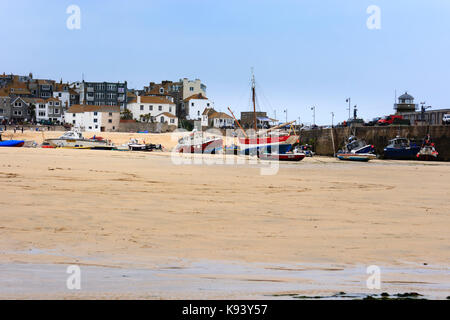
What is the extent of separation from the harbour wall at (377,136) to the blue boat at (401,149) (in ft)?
3.65

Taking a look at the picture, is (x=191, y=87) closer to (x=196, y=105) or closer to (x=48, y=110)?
(x=196, y=105)

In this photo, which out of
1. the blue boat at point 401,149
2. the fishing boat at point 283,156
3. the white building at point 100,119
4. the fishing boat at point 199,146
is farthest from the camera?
the white building at point 100,119

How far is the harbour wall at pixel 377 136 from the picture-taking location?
141 feet

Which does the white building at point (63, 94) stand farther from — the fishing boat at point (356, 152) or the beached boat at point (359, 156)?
the beached boat at point (359, 156)

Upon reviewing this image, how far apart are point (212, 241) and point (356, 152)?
3761 centimetres

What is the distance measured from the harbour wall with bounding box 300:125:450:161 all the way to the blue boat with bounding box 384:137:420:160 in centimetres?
111

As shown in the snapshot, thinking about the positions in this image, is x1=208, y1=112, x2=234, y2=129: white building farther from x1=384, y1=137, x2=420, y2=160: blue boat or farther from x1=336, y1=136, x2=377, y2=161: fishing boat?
x1=384, y1=137, x2=420, y2=160: blue boat

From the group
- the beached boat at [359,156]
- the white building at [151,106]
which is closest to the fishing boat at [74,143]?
the beached boat at [359,156]

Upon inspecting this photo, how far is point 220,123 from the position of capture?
388 ft

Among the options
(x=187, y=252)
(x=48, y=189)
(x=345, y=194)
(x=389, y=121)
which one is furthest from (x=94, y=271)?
(x=389, y=121)

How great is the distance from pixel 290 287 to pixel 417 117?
2587 inches

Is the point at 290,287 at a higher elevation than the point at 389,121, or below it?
below

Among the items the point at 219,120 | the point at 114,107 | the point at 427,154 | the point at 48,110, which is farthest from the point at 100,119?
the point at 427,154
